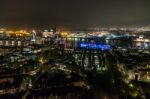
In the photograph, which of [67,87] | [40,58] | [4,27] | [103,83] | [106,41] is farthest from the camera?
[4,27]

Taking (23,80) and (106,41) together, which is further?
(106,41)

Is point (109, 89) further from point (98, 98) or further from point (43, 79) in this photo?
point (43, 79)

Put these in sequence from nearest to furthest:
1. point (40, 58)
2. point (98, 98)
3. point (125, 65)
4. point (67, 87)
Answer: point (98, 98), point (67, 87), point (125, 65), point (40, 58)

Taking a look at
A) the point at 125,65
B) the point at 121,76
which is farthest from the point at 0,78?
the point at 125,65

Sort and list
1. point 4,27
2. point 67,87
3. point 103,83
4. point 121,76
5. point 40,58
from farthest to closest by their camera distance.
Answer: point 4,27 → point 40,58 → point 121,76 → point 103,83 → point 67,87

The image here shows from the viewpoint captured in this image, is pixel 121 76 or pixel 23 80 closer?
pixel 23 80

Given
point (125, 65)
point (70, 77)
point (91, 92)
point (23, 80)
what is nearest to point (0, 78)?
point (23, 80)

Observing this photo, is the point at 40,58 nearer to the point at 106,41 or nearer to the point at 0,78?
the point at 0,78

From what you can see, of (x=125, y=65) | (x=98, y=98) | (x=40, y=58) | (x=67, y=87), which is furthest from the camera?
(x=40, y=58)
